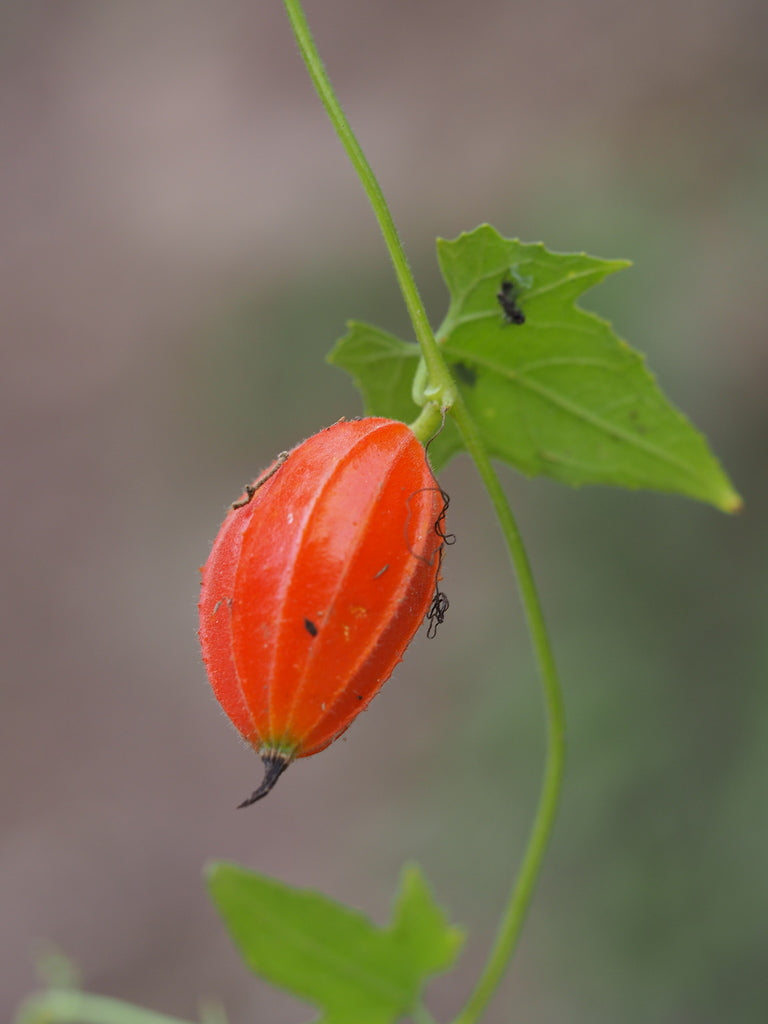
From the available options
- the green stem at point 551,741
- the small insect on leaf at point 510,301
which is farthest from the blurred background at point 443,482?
the small insect on leaf at point 510,301

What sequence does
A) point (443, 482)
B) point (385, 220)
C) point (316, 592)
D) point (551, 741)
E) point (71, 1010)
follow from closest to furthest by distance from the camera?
point (316, 592) < point (385, 220) < point (551, 741) < point (71, 1010) < point (443, 482)

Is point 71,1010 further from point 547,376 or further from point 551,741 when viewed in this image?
point 547,376

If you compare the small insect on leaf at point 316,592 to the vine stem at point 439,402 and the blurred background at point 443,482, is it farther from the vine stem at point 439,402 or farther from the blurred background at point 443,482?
the blurred background at point 443,482

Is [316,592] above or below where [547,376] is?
below

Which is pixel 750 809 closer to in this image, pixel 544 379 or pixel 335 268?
pixel 544 379

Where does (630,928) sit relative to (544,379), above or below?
below

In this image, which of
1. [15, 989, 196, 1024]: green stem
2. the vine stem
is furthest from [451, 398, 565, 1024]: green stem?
[15, 989, 196, 1024]: green stem

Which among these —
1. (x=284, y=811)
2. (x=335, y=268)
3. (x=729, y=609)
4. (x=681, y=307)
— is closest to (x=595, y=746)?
(x=729, y=609)

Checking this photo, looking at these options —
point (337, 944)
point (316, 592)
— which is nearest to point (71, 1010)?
point (337, 944)
